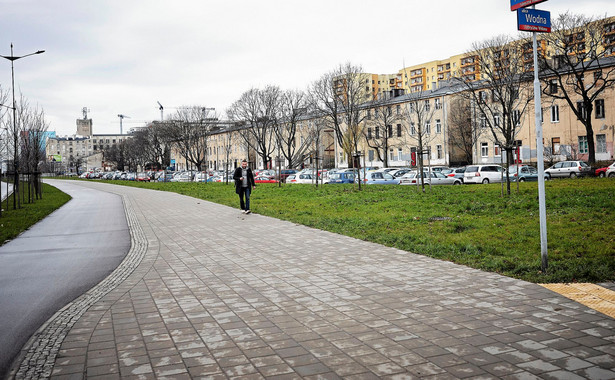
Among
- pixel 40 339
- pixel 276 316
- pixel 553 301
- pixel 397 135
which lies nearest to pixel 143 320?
pixel 40 339

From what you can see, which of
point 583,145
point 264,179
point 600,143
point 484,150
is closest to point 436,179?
point 264,179

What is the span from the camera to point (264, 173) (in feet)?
176

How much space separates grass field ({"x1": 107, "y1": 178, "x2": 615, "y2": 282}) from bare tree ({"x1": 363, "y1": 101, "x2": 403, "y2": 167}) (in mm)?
43567

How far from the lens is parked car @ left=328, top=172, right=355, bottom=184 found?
4106cm

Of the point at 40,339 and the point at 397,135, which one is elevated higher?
the point at 397,135

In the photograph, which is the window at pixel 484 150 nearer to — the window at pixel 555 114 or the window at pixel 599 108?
the window at pixel 555 114

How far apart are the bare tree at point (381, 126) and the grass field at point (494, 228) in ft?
143

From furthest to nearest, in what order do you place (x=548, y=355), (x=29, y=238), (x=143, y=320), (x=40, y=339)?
(x=29, y=238)
(x=143, y=320)
(x=40, y=339)
(x=548, y=355)

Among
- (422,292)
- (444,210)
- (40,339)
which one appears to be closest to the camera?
(40,339)

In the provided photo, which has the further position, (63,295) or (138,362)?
(63,295)

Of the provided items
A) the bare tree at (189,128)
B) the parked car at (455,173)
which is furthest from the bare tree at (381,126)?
the bare tree at (189,128)

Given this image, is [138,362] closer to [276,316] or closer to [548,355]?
[276,316]

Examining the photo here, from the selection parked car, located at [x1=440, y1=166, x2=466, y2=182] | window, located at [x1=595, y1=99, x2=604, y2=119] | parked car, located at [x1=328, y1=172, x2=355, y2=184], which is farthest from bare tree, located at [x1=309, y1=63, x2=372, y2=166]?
window, located at [x1=595, y1=99, x2=604, y2=119]

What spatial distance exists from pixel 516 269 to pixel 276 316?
150 inches
